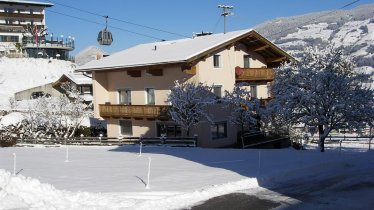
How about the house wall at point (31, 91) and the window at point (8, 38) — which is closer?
the house wall at point (31, 91)

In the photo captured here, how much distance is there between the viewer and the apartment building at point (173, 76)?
32.0m

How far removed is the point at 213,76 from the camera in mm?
32812

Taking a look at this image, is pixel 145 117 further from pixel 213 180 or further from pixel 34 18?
pixel 34 18

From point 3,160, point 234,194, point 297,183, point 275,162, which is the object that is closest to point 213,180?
point 234,194

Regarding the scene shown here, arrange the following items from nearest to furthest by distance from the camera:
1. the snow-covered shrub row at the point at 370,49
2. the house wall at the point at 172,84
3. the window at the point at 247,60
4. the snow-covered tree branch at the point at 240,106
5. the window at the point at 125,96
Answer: the snow-covered tree branch at the point at 240,106, the house wall at the point at 172,84, the window at the point at 247,60, the window at the point at 125,96, the snow-covered shrub row at the point at 370,49

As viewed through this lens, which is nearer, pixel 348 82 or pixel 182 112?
pixel 348 82

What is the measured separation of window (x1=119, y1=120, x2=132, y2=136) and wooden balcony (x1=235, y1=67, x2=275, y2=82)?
9.65 meters

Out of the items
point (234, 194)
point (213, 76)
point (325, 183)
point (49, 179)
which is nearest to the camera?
point (234, 194)

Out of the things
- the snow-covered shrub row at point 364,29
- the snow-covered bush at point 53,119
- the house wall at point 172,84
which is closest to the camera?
the house wall at point 172,84

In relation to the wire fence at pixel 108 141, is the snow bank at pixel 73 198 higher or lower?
lower

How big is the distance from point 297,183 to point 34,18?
93.2 meters

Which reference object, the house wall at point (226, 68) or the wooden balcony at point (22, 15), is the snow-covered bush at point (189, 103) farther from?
the wooden balcony at point (22, 15)

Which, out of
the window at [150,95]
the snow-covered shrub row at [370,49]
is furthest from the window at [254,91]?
the snow-covered shrub row at [370,49]

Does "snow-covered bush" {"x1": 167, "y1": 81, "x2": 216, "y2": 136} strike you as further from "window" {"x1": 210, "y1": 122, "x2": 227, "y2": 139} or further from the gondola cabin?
the gondola cabin
